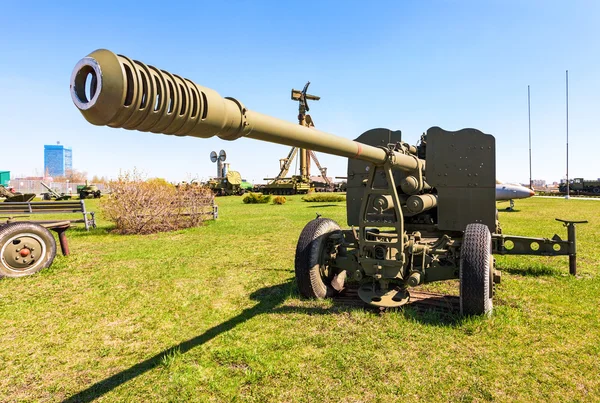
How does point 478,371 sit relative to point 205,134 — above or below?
below

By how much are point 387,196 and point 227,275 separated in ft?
11.2

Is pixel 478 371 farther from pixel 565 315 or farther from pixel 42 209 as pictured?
pixel 42 209

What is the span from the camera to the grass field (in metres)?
2.80

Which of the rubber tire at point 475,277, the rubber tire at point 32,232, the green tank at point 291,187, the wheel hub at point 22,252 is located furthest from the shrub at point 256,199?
the rubber tire at point 475,277

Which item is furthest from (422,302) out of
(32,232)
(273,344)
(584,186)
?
(584,186)

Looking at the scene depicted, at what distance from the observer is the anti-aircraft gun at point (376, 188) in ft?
5.11

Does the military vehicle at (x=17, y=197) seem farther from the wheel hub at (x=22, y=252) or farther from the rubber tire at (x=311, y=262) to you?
the rubber tire at (x=311, y=262)

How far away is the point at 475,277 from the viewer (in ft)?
12.6

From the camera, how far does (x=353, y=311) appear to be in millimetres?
4340

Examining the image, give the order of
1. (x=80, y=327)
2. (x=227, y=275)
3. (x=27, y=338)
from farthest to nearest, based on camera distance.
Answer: (x=227, y=275) → (x=80, y=327) → (x=27, y=338)

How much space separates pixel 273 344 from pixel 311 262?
1.27m

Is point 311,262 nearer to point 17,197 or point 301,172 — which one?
point 17,197

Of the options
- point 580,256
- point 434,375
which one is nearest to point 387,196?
point 434,375

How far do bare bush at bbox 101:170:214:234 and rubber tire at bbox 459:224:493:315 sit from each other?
10.3 metres
